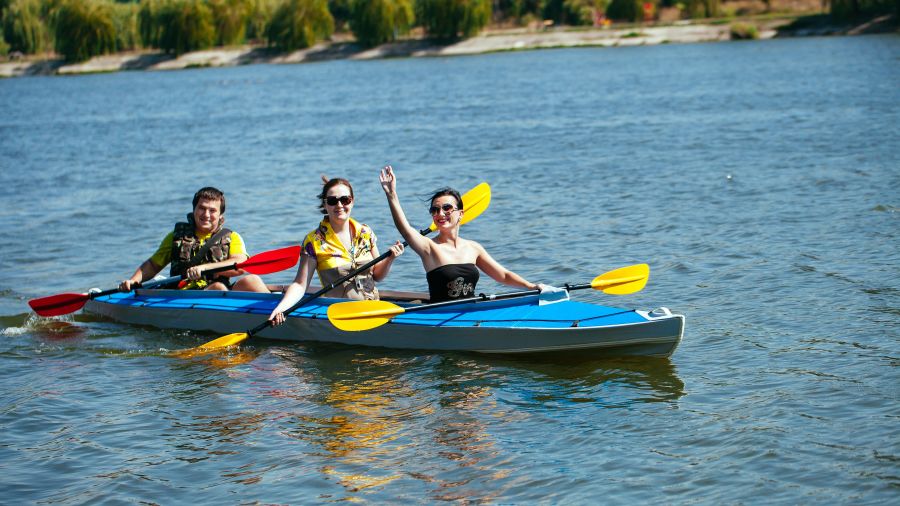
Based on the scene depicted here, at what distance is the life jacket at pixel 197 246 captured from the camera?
1082cm

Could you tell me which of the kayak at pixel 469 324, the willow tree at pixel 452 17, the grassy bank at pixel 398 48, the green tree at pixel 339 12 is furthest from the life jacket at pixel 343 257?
the green tree at pixel 339 12

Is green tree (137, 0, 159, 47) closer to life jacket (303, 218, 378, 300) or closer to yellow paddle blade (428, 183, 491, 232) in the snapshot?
yellow paddle blade (428, 183, 491, 232)

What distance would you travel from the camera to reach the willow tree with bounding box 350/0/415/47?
236ft

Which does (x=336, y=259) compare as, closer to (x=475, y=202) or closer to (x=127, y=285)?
(x=475, y=202)

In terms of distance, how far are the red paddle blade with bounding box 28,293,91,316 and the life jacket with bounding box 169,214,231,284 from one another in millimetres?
1452

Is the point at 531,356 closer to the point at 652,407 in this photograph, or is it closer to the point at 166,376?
the point at 652,407

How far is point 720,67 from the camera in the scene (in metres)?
47.3

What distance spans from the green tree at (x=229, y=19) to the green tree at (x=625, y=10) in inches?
1018

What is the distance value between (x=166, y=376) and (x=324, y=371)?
1.43m

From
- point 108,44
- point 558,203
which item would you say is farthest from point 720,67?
point 108,44

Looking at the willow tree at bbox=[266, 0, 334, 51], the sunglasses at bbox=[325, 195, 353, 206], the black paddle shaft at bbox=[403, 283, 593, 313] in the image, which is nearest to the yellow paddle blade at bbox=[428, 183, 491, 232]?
the black paddle shaft at bbox=[403, 283, 593, 313]

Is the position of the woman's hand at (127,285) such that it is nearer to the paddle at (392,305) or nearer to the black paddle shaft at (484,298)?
the paddle at (392,305)

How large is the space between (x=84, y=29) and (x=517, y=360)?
2791 inches

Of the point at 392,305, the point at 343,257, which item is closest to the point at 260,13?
the point at 343,257
